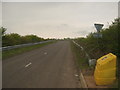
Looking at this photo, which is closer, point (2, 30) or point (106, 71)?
point (106, 71)

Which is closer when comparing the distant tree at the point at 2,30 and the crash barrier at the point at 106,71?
the crash barrier at the point at 106,71

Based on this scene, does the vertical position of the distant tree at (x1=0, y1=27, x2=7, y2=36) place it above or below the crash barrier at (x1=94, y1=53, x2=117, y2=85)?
above

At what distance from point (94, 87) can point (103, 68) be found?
2.83 ft

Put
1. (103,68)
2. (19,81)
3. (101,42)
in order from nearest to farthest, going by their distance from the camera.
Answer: (103,68), (19,81), (101,42)

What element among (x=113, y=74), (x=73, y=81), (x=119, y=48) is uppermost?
(x=119, y=48)

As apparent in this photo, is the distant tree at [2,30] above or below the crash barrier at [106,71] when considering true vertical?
above

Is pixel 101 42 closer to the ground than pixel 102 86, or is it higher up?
higher up

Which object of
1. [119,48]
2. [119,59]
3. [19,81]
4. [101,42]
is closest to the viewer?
[19,81]

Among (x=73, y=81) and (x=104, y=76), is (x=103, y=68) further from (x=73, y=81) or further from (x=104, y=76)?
(x=73, y=81)

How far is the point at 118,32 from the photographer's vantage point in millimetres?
11758

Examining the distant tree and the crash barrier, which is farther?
the distant tree

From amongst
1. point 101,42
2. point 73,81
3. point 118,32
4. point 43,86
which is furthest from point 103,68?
point 101,42

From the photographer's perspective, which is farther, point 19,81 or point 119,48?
point 119,48

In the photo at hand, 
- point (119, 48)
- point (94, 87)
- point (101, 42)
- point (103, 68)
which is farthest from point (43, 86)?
point (101, 42)
